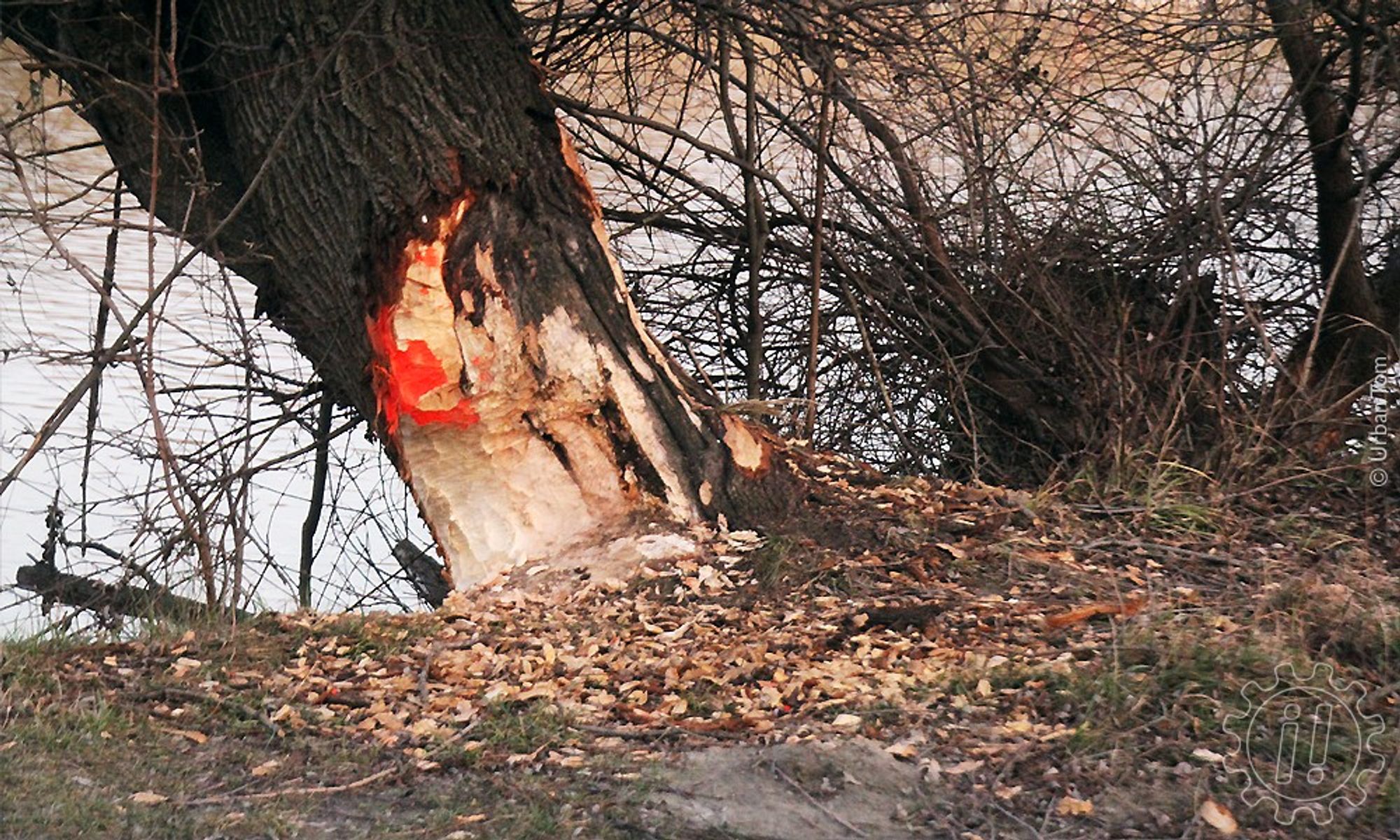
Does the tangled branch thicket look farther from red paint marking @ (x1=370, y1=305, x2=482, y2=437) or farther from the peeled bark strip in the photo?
red paint marking @ (x1=370, y1=305, x2=482, y2=437)

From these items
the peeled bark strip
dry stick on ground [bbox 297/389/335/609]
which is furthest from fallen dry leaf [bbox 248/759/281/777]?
dry stick on ground [bbox 297/389/335/609]

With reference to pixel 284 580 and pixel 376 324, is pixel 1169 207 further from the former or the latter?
pixel 284 580

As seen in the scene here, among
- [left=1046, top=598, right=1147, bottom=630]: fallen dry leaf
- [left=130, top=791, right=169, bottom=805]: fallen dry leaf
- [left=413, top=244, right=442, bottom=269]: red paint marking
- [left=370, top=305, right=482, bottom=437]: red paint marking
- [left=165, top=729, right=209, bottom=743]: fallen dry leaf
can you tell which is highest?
[left=413, top=244, right=442, bottom=269]: red paint marking

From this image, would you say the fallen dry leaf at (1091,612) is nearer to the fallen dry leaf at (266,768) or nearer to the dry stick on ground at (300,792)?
the dry stick on ground at (300,792)

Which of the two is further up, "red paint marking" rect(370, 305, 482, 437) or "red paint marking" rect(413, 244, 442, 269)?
"red paint marking" rect(413, 244, 442, 269)

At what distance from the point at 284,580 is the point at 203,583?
1119 millimetres

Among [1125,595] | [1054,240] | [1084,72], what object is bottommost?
[1125,595]

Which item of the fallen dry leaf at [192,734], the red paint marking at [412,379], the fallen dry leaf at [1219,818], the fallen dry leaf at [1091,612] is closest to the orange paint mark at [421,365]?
the red paint marking at [412,379]

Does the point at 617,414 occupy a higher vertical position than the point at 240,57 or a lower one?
lower

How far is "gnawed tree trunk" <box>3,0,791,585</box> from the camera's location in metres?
5.02

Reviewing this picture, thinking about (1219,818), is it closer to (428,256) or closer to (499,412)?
(499,412)

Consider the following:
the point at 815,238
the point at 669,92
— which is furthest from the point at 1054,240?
the point at 669,92

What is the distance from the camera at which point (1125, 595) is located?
457 centimetres

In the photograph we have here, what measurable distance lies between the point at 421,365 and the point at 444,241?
420 mm
